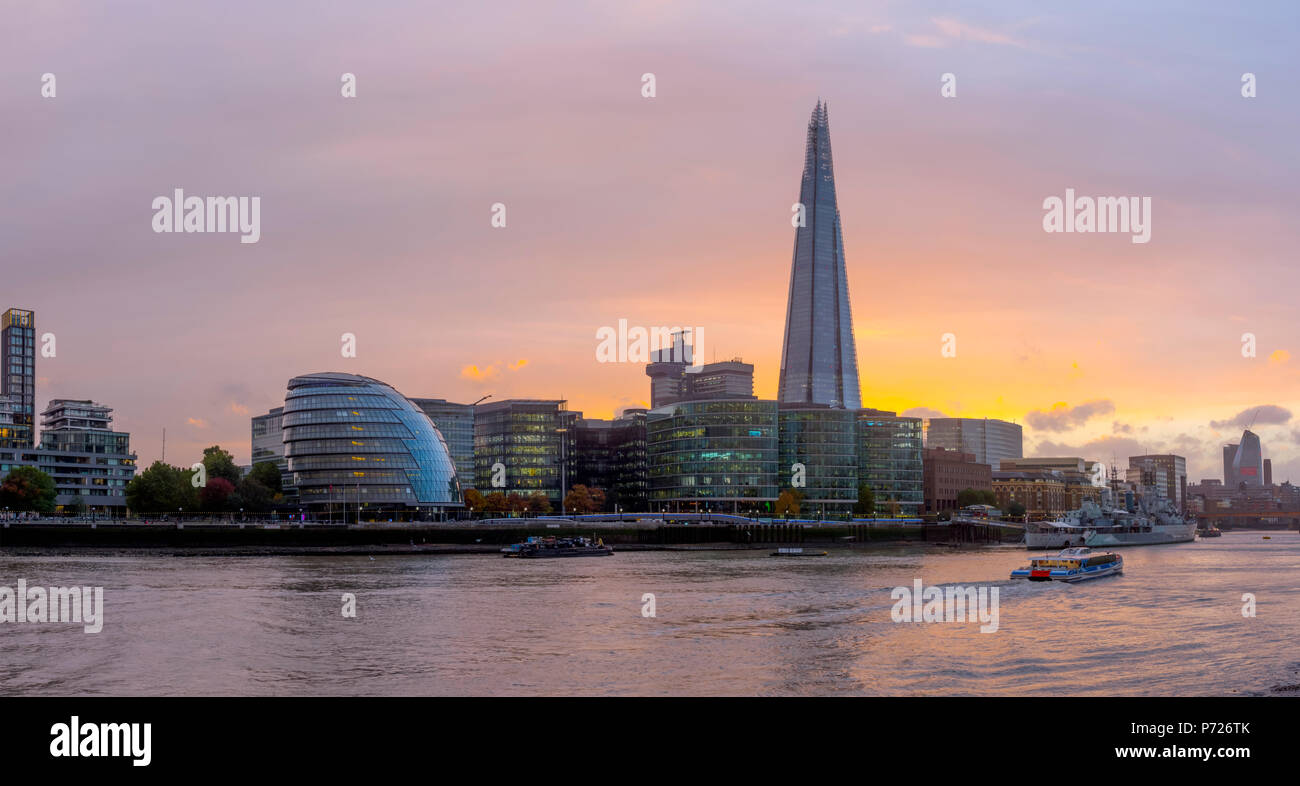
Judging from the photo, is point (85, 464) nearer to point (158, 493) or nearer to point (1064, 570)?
point (158, 493)

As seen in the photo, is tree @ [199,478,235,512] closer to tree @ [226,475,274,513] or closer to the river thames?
tree @ [226,475,274,513]

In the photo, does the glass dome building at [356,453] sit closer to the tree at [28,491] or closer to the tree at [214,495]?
the tree at [214,495]

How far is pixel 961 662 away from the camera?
116 feet

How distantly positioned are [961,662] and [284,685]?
843 inches

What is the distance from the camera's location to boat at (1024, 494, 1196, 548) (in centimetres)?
→ 14500

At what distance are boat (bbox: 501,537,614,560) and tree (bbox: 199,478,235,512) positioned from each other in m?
68.6

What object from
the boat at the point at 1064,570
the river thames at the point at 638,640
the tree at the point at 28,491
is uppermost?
the tree at the point at 28,491

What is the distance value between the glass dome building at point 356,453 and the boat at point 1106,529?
3857 inches

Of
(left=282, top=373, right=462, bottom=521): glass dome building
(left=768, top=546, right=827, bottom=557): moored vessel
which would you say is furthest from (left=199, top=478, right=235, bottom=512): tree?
(left=768, top=546, right=827, bottom=557): moored vessel

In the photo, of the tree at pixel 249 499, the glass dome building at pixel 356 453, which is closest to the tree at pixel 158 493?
the tree at pixel 249 499

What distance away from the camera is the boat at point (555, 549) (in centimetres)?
11469

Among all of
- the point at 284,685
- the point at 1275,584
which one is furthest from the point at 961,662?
the point at 1275,584
